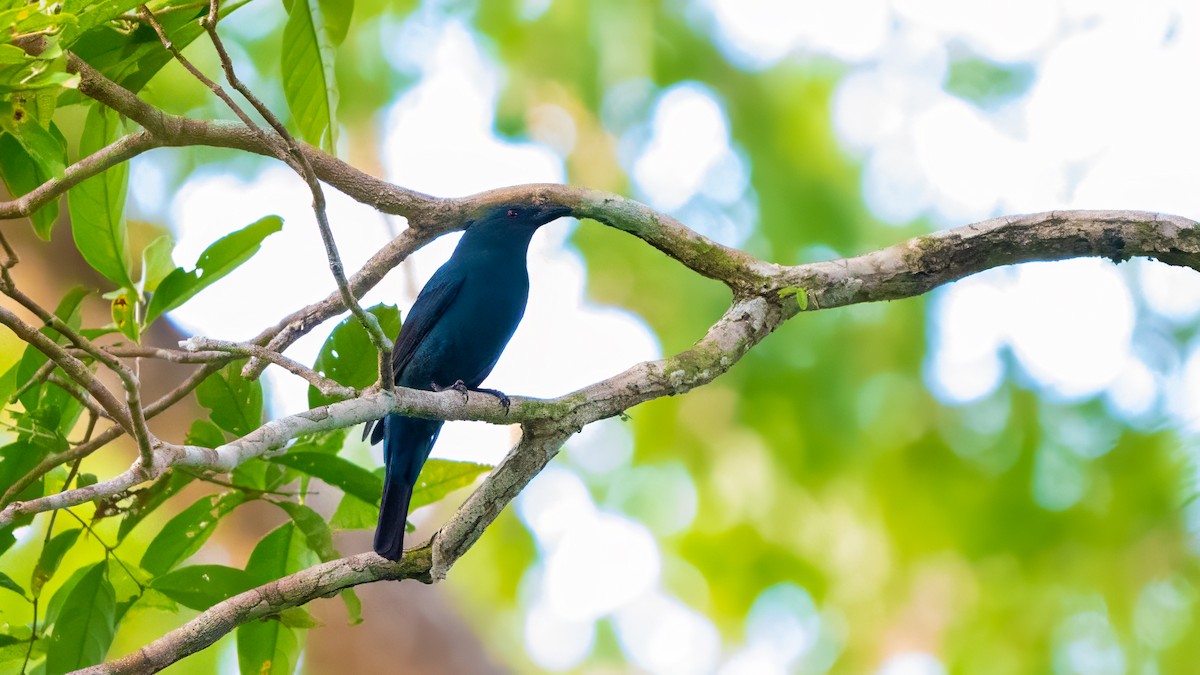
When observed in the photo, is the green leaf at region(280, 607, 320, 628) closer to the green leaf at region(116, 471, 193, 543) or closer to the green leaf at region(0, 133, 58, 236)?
the green leaf at region(116, 471, 193, 543)

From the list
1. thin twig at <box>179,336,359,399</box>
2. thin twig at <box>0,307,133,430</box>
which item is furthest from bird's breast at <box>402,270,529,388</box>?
thin twig at <box>0,307,133,430</box>

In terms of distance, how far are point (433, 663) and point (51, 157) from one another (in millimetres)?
4986

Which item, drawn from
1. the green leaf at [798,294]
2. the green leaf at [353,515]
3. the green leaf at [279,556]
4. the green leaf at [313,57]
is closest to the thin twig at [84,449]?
the green leaf at [279,556]

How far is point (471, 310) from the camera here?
4137 mm

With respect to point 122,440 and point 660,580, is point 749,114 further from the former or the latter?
point 122,440

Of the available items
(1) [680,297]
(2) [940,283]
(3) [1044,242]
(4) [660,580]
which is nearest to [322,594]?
(2) [940,283]

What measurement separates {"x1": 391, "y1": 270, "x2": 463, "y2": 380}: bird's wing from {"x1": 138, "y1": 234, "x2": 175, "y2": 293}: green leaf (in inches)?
37.9

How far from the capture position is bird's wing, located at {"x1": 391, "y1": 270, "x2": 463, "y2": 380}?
4.15 meters


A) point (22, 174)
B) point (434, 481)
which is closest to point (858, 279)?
point (434, 481)

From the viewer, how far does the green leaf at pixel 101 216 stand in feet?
10.7

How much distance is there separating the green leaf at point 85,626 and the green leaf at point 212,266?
0.80m

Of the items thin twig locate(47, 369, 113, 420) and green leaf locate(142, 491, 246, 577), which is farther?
green leaf locate(142, 491, 246, 577)

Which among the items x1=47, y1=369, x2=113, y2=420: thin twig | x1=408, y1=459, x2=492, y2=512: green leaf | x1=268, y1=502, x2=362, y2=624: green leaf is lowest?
x1=47, y1=369, x2=113, y2=420: thin twig

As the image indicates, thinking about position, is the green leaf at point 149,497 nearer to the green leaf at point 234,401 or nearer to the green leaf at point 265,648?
the green leaf at point 234,401
